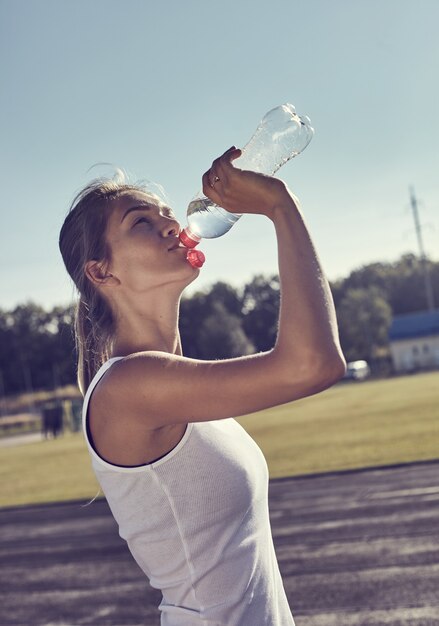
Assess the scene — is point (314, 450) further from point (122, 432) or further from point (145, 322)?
point (122, 432)

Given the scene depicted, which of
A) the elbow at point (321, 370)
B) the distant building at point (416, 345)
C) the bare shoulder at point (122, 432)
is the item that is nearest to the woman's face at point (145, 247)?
the bare shoulder at point (122, 432)

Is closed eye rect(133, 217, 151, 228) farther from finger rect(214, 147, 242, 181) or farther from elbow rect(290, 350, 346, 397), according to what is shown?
elbow rect(290, 350, 346, 397)

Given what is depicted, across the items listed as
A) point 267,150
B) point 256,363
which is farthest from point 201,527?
point 267,150

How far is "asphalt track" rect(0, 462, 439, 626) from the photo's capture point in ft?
18.6

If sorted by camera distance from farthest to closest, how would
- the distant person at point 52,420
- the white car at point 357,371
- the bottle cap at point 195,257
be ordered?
the white car at point 357,371 → the distant person at point 52,420 → the bottle cap at point 195,257

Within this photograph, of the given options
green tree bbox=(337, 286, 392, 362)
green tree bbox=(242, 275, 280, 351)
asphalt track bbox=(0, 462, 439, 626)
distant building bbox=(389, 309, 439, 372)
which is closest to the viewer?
asphalt track bbox=(0, 462, 439, 626)

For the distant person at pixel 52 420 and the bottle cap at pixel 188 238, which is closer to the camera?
the bottle cap at pixel 188 238

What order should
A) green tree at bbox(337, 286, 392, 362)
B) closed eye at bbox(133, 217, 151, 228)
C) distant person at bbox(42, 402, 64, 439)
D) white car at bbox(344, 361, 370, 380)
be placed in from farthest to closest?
green tree at bbox(337, 286, 392, 362) → white car at bbox(344, 361, 370, 380) → distant person at bbox(42, 402, 64, 439) → closed eye at bbox(133, 217, 151, 228)

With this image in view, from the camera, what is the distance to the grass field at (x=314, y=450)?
43.2 feet

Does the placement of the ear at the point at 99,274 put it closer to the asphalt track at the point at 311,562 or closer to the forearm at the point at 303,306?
the forearm at the point at 303,306

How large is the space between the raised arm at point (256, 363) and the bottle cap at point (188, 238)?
0.15 meters

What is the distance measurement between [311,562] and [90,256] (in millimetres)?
5222

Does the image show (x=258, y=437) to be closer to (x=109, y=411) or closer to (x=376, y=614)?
(x=376, y=614)

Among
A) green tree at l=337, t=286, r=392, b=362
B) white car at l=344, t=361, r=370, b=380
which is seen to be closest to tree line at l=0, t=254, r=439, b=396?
green tree at l=337, t=286, r=392, b=362
